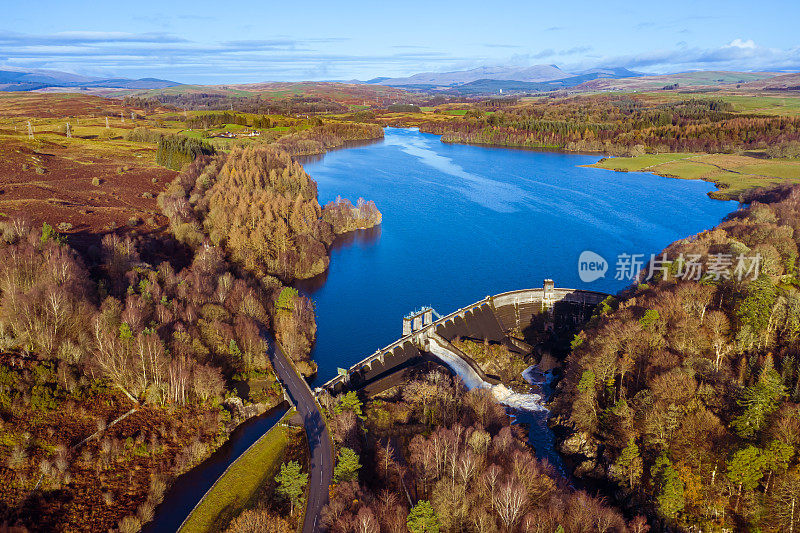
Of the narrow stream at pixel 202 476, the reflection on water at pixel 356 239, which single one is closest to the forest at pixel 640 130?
the reflection on water at pixel 356 239

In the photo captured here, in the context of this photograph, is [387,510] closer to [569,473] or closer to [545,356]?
[569,473]

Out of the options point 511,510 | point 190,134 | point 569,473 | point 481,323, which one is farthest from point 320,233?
point 190,134

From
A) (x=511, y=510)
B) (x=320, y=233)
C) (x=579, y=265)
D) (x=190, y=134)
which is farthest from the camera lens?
(x=190, y=134)

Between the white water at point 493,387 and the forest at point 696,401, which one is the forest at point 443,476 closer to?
the forest at point 696,401

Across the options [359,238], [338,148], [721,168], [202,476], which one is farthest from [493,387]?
[338,148]

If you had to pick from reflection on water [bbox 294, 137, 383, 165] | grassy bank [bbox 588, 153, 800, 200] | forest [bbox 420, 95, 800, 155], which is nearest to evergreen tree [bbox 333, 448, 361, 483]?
grassy bank [bbox 588, 153, 800, 200]

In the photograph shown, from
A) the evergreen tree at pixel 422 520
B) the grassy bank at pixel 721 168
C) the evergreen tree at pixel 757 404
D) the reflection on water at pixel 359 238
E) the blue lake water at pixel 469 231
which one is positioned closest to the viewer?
the evergreen tree at pixel 422 520
